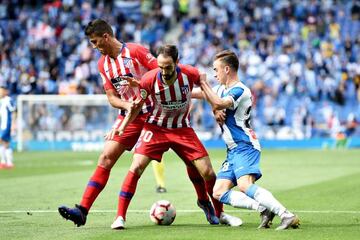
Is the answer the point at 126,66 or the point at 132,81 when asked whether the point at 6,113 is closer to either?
the point at 126,66

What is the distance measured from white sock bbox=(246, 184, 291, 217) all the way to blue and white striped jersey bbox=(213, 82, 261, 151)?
64 centimetres

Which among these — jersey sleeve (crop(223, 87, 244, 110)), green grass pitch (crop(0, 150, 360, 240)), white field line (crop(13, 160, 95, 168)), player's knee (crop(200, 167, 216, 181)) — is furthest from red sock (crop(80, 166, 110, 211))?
white field line (crop(13, 160, 95, 168))

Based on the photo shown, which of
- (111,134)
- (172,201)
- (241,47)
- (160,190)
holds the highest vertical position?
(111,134)

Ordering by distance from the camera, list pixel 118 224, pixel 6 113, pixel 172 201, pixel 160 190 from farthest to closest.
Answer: pixel 6 113, pixel 160 190, pixel 172 201, pixel 118 224

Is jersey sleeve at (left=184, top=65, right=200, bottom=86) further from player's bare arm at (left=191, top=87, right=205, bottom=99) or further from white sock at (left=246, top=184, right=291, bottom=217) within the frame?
white sock at (left=246, top=184, right=291, bottom=217)

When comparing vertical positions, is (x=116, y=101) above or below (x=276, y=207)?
above

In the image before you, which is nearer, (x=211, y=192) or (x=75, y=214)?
(x=75, y=214)

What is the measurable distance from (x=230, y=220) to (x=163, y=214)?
81cm

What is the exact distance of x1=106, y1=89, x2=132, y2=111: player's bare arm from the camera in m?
10.6

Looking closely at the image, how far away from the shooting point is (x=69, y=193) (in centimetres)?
1573

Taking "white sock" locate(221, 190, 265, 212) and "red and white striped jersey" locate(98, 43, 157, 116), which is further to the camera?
"red and white striped jersey" locate(98, 43, 157, 116)

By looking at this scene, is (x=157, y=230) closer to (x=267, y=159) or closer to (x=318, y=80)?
(x=267, y=159)

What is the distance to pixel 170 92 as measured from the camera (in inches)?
418

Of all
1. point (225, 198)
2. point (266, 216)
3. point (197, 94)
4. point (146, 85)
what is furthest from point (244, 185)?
point (146, 85)
